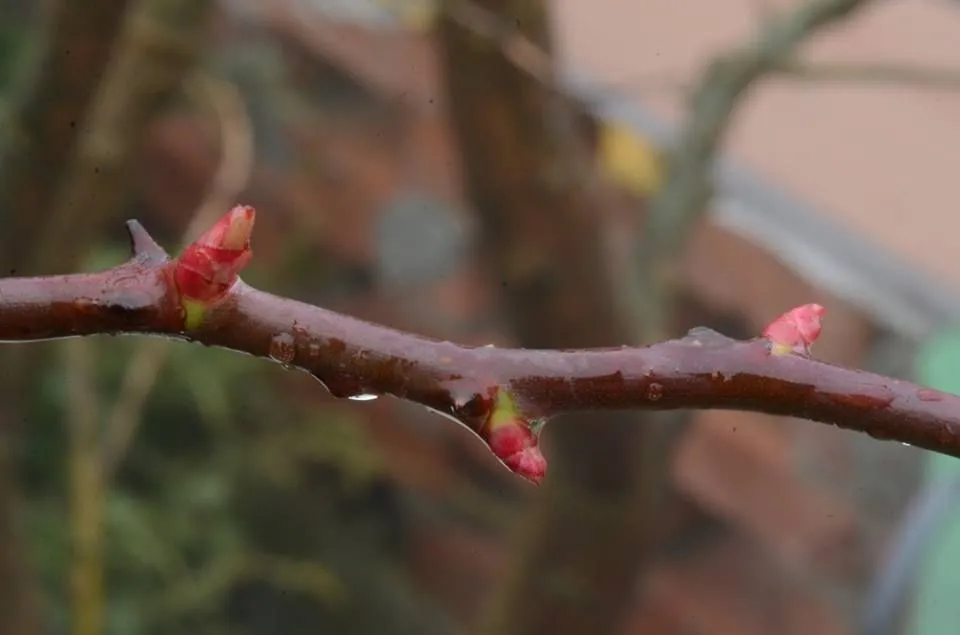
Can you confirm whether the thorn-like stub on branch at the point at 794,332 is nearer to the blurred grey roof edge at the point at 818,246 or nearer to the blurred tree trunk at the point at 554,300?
the blurred tree trunk at the point at 554,300

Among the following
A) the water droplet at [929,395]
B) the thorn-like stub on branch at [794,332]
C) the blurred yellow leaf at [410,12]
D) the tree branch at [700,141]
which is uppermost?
the blurred yellow leaf at [410,12]

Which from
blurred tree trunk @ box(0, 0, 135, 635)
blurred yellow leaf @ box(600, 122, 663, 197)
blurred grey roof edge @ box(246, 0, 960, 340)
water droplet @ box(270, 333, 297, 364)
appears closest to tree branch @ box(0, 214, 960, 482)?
water droplet @ box(270, 333, 297, 364)

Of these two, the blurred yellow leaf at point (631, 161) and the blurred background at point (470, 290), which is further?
the blurred yellow leaf at point (631, 161)

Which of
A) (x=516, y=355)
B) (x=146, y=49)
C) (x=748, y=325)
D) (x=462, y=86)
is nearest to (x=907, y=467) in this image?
(x=748, y=325)

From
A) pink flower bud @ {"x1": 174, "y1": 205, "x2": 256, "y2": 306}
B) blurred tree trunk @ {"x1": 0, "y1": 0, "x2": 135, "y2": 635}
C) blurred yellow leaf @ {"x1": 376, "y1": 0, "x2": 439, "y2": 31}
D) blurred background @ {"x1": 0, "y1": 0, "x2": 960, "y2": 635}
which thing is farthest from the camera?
blurred yellow leaf @ {"x1": 376, "y1": 0, "x2": 439, "y2": 31}

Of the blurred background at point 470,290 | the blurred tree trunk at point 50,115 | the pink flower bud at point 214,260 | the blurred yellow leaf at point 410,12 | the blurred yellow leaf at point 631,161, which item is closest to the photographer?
the pink flower bud at point 214,260

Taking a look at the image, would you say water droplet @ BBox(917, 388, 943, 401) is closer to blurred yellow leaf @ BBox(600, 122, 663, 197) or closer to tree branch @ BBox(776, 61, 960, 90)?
tree branch @ BBox(776, 61, 960, 90)

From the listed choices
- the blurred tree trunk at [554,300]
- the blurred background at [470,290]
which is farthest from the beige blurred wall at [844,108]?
the blurred tree trunk at [554,300]

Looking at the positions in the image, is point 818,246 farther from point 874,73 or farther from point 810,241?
point 874,73

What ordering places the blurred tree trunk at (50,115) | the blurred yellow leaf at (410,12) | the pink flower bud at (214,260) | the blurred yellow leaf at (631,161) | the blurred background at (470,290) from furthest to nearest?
the blurred yellow leaf at (631,161)
the blurred yellow leaf at (410,12)
the blurred background at (470,290)
the blurred tree trunk at (50,115)
the pink flower bud at (214,260)
